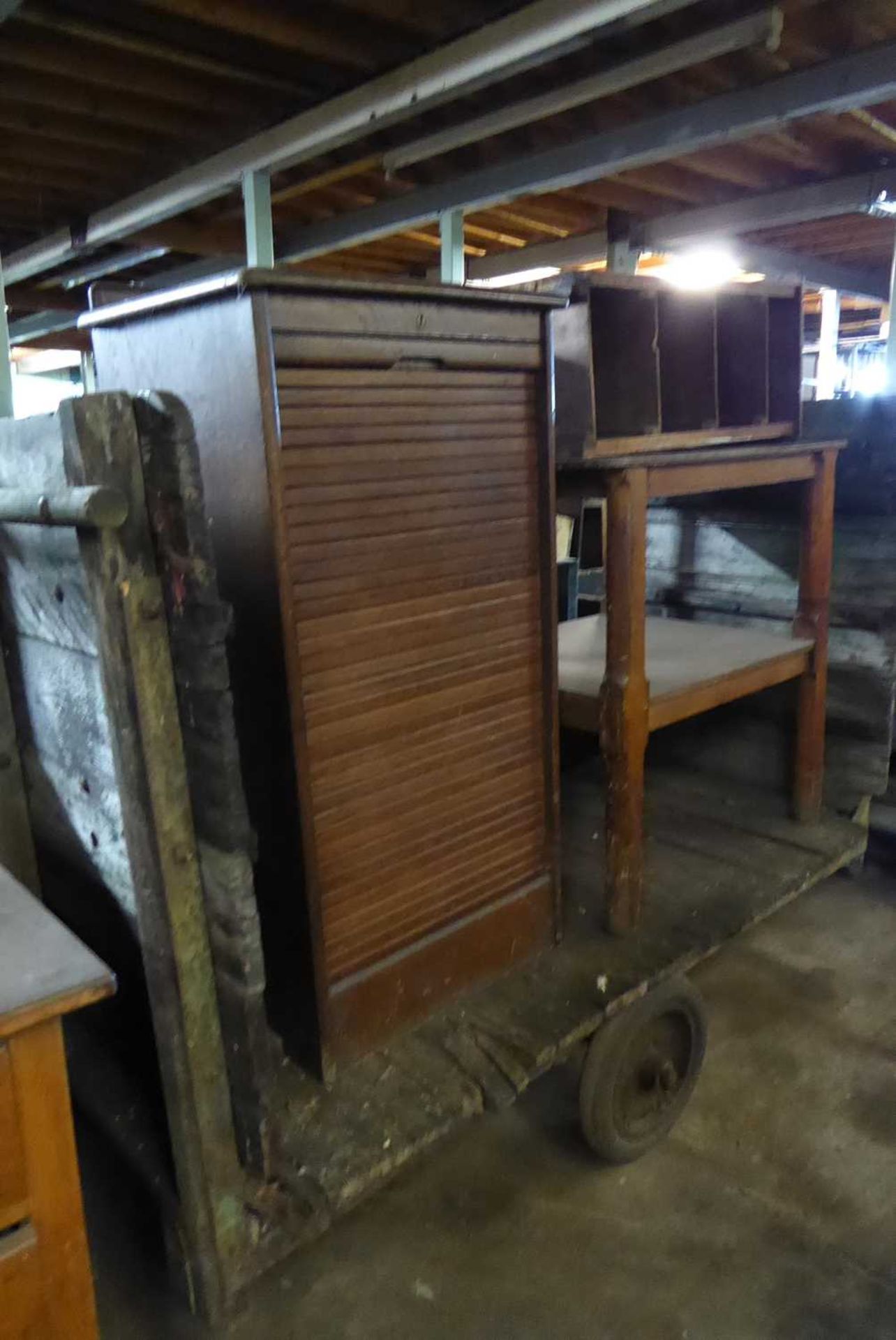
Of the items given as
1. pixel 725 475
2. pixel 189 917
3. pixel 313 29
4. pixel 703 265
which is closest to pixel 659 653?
pixel 725 475

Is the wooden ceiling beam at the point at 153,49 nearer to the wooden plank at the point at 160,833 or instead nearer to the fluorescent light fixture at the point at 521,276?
the wooden plank at the point at 160,833

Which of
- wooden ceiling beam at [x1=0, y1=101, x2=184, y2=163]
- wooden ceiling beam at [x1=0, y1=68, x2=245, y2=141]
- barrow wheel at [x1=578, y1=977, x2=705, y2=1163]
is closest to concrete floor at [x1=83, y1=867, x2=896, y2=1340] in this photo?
barrow wheel at [x1=578, y1=977, x2=705, y2=1163]

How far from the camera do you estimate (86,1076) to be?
1671 millimetres

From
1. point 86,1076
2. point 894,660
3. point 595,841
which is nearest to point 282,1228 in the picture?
point 86,1076

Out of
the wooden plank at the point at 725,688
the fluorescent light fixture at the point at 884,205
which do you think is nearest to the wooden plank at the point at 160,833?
the wooden plank at the point at 725,688

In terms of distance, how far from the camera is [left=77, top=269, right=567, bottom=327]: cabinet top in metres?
1.30

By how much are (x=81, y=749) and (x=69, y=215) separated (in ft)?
11.1

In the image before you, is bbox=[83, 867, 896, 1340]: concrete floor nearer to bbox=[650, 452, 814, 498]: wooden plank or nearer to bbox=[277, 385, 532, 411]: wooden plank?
bbox=[650, 452, 814, 498]: wooden plank

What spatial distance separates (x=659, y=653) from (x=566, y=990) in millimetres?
1034

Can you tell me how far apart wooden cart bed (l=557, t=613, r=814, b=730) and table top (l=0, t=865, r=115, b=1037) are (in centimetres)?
121

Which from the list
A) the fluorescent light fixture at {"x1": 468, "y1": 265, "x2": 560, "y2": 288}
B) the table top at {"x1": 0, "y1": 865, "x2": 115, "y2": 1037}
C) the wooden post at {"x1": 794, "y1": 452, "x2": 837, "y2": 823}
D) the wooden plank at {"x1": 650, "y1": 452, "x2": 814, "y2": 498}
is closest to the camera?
the table top at {"x1": 0, "y1": 865, "x2": 115, "y2": 1037}

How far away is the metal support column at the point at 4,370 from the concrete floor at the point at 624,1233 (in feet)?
5.68

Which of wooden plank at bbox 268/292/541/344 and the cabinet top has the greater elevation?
the cabinet top

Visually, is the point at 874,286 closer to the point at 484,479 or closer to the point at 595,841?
the point at 595,841
